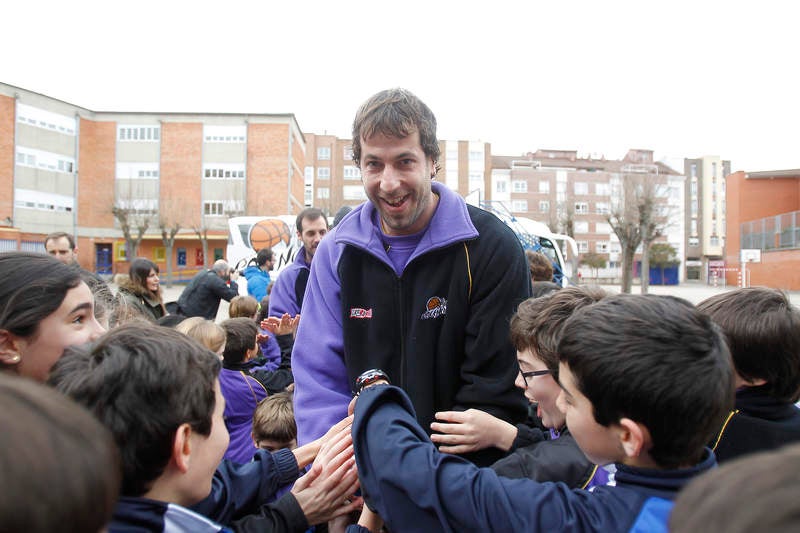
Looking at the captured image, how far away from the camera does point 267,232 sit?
2283cm

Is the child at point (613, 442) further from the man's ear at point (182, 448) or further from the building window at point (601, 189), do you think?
the building window at point (601, 189)

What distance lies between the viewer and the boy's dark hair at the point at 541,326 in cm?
194

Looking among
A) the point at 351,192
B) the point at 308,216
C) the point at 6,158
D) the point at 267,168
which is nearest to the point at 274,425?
the point at 308,216

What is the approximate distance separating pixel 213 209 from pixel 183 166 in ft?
14.8

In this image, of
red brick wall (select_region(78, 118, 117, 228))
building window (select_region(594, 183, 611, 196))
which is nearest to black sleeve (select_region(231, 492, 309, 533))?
red brick wall (select_region(78, 118, 117, 228))

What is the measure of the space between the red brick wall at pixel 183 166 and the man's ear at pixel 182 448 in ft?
149

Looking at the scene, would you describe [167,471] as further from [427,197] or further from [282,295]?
[282,295]

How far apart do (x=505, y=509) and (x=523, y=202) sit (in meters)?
66.1

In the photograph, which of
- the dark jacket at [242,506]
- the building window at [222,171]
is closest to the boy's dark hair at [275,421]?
the dark jacket at [242,506]

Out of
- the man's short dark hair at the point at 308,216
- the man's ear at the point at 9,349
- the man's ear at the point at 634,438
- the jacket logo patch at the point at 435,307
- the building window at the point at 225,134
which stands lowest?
the man's ear at the point at 634,438

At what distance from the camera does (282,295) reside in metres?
4.70

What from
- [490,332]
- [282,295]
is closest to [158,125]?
[282,295]

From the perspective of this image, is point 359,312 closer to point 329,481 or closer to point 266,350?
point 329,481

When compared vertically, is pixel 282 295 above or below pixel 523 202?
below
